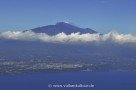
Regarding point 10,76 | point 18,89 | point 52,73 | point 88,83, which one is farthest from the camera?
point 52,73

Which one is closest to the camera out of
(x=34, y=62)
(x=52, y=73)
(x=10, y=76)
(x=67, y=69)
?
(x=10, y=76)

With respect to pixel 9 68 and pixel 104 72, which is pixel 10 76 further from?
pixel 104 72

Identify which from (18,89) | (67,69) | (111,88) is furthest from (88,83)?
(67,69)

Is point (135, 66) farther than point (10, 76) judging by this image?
Yes

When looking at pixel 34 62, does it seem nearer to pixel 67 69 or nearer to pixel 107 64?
pixel 67 69

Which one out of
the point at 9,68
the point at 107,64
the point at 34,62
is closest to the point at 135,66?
the point at 107,64

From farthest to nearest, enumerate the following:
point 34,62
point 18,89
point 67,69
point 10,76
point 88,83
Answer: point 34,62
point 67,69
point 10,76
point 88,83
point 18,89
